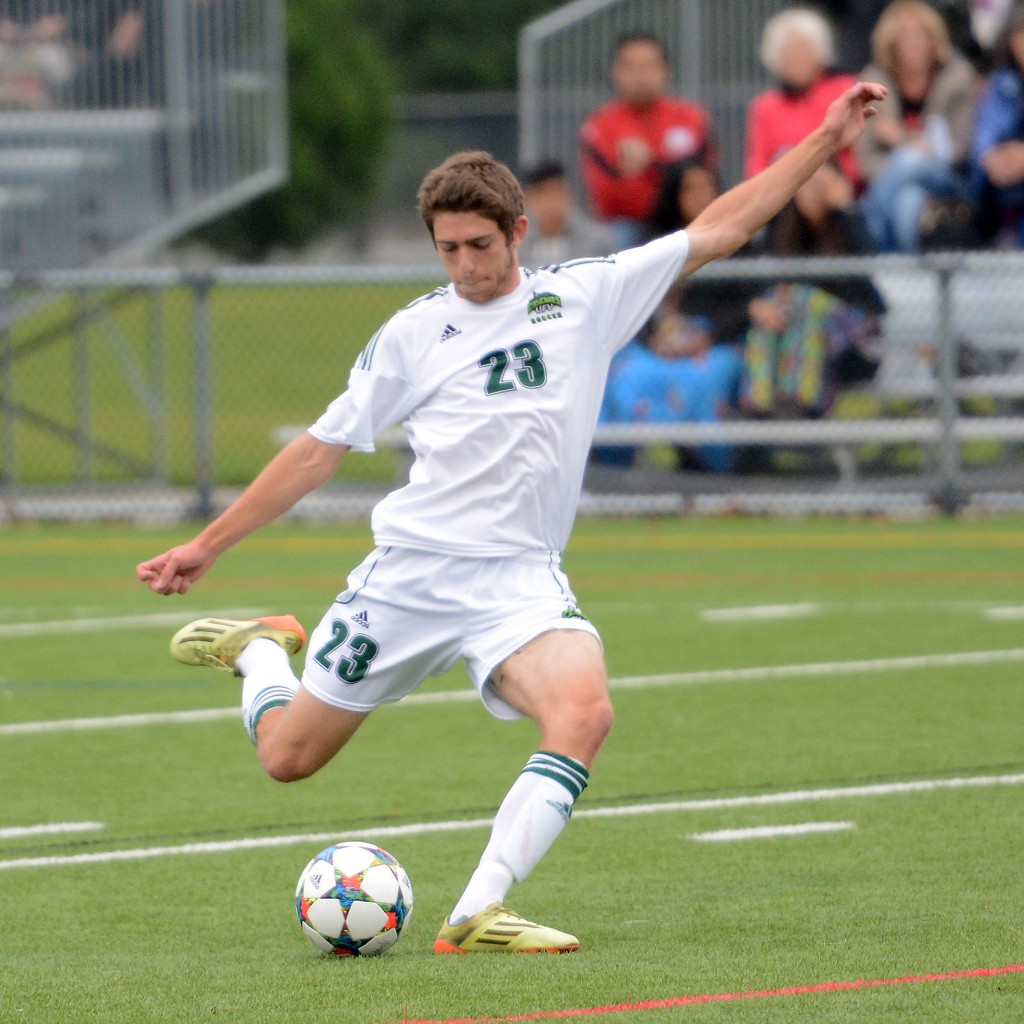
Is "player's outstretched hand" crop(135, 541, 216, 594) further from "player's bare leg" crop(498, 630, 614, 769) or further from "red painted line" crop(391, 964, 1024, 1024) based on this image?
"red painted line" crop(391, 964, 1024, 1024)

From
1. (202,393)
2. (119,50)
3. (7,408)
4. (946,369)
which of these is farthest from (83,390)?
(946,369)

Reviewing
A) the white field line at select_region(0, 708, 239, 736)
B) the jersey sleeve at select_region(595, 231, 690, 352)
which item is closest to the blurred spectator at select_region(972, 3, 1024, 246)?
the white field line at select_region(0, 708, 239, 736)

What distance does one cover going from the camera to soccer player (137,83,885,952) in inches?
205

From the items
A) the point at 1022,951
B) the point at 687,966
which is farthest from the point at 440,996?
the point at 1022,951

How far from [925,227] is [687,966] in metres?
11.0

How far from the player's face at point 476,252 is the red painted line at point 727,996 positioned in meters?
1.86

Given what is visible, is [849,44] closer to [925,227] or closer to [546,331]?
[925,227]

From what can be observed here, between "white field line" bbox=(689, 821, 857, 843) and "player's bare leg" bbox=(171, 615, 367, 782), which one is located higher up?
"player's bare leg" bbox=(171, 615, 367, 782)

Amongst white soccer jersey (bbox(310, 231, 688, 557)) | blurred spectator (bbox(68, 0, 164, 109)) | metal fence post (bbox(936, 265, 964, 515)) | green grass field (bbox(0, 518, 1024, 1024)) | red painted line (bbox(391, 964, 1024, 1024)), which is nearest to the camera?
red painted line (bbox(391, 964, 1024, 1024))

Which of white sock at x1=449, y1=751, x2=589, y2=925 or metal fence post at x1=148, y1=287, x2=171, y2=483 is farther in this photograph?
metal fence post at x1=148, y1=287, x2=171, y2=483

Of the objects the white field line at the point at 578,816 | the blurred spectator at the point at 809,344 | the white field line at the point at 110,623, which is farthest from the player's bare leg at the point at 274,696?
the blurred spectator at the point at 809,344

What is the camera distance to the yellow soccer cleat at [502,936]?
497 cm

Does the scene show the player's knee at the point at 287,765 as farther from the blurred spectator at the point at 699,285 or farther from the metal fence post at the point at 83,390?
the metal fence post at the point at 83,390

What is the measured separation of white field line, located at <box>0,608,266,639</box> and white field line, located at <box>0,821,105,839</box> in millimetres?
3993
